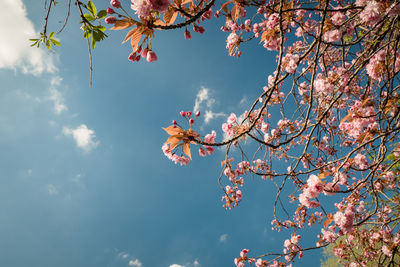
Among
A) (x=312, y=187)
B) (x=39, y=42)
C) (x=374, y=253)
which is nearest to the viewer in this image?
(x=39, y=42)

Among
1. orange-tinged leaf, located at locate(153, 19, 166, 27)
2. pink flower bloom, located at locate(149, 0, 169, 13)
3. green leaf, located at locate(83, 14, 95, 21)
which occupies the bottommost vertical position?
pink flower bloom, located at locate(149, 0, 169, 13)

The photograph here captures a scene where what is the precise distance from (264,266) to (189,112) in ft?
9.73

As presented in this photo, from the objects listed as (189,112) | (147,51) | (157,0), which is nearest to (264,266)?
(189,112)

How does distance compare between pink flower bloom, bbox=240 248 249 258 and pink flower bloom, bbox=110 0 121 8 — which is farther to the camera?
pink flower bloom, bbox=240 248 249 258

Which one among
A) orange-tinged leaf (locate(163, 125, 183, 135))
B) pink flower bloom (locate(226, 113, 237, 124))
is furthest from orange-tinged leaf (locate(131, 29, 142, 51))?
pink flower bloom (locate(226, 113, 237, 124))

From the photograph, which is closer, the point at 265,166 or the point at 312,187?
the point at 312,187

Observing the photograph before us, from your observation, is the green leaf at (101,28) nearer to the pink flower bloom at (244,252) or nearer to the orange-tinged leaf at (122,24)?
the orange-tinged leaf at (122,24)

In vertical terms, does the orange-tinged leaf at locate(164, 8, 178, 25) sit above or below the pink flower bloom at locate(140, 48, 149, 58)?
below

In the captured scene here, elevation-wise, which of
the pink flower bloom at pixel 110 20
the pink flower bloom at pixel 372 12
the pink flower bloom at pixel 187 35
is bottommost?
the pink flower bloom at pixel 372 12

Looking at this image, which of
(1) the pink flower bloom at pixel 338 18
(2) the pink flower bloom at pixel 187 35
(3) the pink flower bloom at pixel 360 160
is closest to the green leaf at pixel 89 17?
(2) the pink flower bloom at pixel 187 35

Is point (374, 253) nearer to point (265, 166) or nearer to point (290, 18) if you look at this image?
point (265, 166)

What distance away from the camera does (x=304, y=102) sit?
10.5 ft

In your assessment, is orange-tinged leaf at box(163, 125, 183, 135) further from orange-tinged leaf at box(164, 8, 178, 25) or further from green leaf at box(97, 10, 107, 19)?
green leaf at box(97, 10, 107, 19)

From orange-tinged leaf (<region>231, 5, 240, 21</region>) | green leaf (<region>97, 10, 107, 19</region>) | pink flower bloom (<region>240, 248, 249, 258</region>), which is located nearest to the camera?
green leaf (<region>97, 10, 107, 19</region>)
